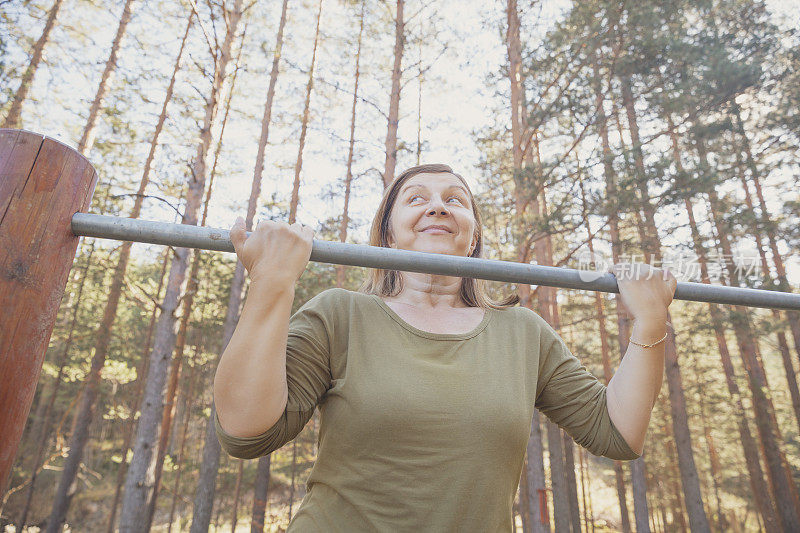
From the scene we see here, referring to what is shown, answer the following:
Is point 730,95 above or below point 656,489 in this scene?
above

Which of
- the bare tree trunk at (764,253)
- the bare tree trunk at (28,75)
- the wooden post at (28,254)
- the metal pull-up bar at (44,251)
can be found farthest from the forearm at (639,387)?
the bare tree trunk at (28,75)

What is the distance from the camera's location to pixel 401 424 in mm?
1051

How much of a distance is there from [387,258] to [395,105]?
9284 mm

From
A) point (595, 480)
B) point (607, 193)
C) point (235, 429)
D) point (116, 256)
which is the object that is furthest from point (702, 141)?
point (595, 480)

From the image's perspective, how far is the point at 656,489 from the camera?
20.2m

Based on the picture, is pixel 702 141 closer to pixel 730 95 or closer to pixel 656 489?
pixel 730 95

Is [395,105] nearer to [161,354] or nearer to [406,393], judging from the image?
[161,354]

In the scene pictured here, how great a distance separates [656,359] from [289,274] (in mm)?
1026

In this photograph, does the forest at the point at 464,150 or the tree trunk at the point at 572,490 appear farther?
the tree trunk at the point at 572,490


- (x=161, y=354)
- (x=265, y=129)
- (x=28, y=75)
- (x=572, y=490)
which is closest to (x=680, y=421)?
(x=572, y=490)

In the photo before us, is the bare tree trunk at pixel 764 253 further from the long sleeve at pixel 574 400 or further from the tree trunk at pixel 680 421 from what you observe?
the long sleeve at pixel 574 400

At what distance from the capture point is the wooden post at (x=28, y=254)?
91 cm

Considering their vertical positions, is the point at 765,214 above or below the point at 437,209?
above

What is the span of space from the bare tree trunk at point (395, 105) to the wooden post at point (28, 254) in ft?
26.9
